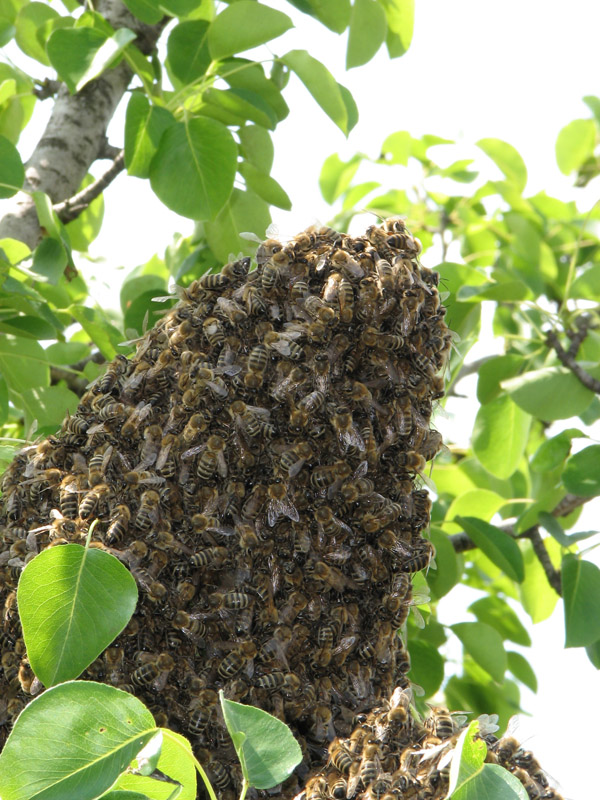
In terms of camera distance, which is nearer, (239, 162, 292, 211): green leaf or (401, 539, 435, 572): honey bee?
(401, 539, 435, 572): honey bee

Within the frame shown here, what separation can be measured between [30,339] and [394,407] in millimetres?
1245

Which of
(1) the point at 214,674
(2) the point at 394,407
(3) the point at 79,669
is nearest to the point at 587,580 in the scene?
(2) the point at 394,407

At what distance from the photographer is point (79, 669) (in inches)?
42.6

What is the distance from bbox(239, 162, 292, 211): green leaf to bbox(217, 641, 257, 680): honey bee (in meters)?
1.45

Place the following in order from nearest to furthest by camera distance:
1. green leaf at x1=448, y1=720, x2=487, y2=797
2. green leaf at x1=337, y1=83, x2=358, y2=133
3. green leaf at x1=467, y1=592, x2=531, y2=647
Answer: green leaf at x1=448, y1=720, x2=487, y2=797
green leaf at x1=337, y1=83, x2=358, y2=133
green leaf at x1=467, y1=592, x2=531, y2=647

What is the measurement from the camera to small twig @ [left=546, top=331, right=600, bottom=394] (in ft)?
8.26

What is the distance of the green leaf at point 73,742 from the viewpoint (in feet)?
2.97

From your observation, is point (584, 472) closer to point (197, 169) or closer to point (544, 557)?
point (544, 557)

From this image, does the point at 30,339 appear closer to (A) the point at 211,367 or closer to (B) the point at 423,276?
(A) the point at 211,367

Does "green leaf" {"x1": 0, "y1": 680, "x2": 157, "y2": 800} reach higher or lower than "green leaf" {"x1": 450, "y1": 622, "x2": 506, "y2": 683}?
higher

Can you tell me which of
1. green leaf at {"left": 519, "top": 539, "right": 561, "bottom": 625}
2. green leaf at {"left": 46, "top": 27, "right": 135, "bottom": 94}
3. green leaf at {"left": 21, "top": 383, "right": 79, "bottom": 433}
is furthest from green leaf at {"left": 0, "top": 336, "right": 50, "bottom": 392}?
green leaf at {"left": 519, "top": 539, "right": 561, "bottom": 625}

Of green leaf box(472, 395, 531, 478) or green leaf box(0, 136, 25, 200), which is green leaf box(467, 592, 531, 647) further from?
green leaf box(0, 136, 25, 200)

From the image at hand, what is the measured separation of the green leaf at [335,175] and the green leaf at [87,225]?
1121 mm

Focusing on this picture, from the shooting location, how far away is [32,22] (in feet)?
8.26
